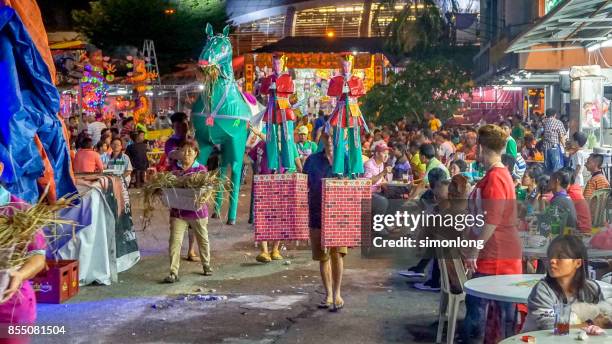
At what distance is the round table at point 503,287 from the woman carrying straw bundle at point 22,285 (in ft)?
8.95

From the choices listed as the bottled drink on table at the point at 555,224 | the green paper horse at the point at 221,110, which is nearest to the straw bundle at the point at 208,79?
the green paper horse at the point at 221,110

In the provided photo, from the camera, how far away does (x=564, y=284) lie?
15.2 ft

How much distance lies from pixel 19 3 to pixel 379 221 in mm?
4127

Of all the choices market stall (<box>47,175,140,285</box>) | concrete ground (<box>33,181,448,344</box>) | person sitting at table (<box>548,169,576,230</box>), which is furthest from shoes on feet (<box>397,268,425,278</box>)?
market stall (<box>47,175,140,285</box>)

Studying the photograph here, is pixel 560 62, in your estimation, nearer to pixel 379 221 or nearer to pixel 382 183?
pixel 382 183

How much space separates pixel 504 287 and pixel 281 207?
3.24m

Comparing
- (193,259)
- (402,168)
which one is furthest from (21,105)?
(402,168)

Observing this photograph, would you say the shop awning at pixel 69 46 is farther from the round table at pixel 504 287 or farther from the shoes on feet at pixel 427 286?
the round table at pixel 504 287

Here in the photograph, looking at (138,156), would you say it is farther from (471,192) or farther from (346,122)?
(471,192)

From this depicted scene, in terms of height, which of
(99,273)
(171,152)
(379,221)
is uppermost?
(171,152)

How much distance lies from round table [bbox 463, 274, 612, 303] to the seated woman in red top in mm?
182

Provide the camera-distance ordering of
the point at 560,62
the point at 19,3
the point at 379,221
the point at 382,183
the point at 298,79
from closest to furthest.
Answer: the point at 19,3 < the point at 379,221 < the point at 382,183 < the point at 560,62 < the point at 298,79

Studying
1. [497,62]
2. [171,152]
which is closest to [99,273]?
[171,152]

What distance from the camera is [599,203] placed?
8.77 meters
